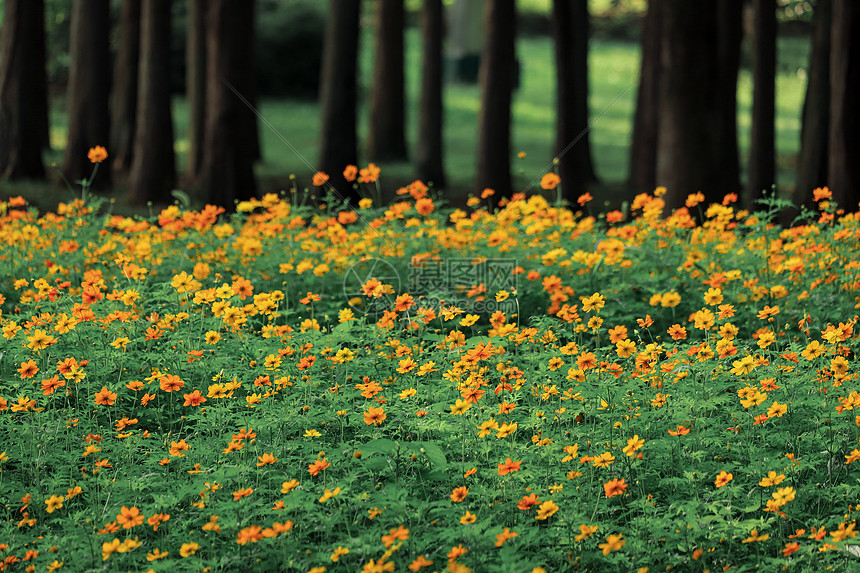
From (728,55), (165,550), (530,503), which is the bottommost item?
(165,550)

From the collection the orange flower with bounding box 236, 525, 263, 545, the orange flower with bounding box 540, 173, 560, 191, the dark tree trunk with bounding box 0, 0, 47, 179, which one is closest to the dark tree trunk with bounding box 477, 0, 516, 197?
the orange flower with bounding box 540, 173, 560, 191

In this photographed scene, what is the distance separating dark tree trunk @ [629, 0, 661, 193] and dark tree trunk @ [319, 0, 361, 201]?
12.2ft

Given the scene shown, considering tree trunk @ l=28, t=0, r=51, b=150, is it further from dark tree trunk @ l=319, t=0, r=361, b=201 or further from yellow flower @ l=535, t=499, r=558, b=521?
yellow flower @ l=535, t=499, r=558, b=521

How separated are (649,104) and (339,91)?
4.31m

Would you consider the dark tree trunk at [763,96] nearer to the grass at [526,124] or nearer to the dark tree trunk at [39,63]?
the grass at [526,124]

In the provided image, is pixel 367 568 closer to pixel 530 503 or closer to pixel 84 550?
pixel 530 503

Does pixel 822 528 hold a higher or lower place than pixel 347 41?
lower

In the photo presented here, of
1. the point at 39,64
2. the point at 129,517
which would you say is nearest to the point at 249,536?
the point at 129,517

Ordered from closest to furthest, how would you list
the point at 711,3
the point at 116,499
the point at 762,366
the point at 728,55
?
the point at 116,499 < the point at 762,366 < the point at 711,3 < the point at 728,55

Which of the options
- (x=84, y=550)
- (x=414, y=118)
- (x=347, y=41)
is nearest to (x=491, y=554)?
(x=84, y=550)

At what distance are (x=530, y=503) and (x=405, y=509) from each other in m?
0.49

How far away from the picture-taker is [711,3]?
30.1ft

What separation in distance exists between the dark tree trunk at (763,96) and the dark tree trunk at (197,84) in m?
7.39

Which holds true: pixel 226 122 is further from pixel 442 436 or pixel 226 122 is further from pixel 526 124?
pixel 526 124
